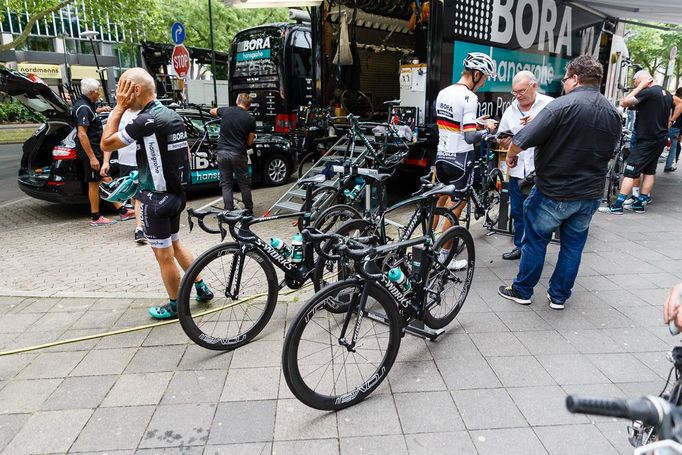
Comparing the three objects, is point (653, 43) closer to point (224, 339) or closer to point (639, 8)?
point (639, 8)

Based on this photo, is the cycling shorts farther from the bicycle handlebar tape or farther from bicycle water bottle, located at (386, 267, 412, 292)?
the bicycle handlebar tape

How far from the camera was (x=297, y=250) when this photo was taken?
3686 mm

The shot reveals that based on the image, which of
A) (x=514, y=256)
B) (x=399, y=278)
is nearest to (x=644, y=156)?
(x=514, y=256)

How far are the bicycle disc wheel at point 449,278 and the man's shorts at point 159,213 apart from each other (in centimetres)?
207

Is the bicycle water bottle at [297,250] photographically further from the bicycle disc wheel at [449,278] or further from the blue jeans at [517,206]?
the blue jeans at [517,206]

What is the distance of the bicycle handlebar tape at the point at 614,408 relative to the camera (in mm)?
1122

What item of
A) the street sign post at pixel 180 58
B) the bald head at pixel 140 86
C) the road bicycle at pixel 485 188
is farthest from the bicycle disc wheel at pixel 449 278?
the street sign post at pixel 180 58

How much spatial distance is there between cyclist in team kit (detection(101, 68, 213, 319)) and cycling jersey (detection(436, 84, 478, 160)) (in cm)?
271

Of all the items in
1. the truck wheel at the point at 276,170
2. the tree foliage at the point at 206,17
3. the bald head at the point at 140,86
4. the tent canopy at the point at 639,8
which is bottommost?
the truck wheel at the point at 276,170

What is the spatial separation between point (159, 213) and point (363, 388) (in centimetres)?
207

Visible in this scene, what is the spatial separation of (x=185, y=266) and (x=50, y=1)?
17.8 meters

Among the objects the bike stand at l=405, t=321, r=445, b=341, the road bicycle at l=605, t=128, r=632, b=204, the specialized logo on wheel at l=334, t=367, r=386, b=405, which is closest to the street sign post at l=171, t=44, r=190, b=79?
the road bicycle at l=605, t=128, r=632, b=204

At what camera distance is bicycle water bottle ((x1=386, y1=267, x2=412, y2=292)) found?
10.1 ft

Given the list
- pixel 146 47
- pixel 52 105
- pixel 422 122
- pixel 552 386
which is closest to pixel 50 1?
pixel 146 47
